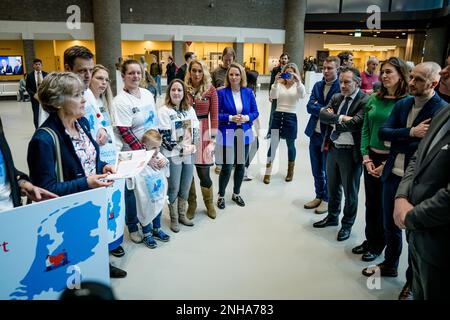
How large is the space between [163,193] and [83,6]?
15.7m

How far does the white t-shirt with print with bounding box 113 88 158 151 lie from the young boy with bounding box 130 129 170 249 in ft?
0.31

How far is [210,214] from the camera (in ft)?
12.9

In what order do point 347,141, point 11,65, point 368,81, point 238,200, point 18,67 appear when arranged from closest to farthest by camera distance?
point 347,141 → point 238,200 → point 368,81 → point 11,65 → point 18,67

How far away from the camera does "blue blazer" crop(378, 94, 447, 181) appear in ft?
7.73

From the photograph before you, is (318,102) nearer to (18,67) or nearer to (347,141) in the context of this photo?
(347,141)

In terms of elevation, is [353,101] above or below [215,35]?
below

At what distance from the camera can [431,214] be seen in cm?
151

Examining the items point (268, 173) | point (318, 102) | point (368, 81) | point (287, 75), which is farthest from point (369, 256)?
point (368, 81)

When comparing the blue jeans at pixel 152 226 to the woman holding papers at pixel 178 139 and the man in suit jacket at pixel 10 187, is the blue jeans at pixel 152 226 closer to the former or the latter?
the woman holding papers at pixel 178 139

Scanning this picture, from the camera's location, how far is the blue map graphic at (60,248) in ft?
5.99

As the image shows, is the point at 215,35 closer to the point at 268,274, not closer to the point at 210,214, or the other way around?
the point at 210,214

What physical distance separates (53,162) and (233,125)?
247 centimetres

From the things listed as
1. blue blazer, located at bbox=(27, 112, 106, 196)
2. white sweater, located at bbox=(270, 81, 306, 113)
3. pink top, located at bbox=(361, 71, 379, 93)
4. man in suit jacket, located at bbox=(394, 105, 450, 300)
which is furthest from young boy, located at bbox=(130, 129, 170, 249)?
pink top, located at bbox=(361, 71, 379, 93)
